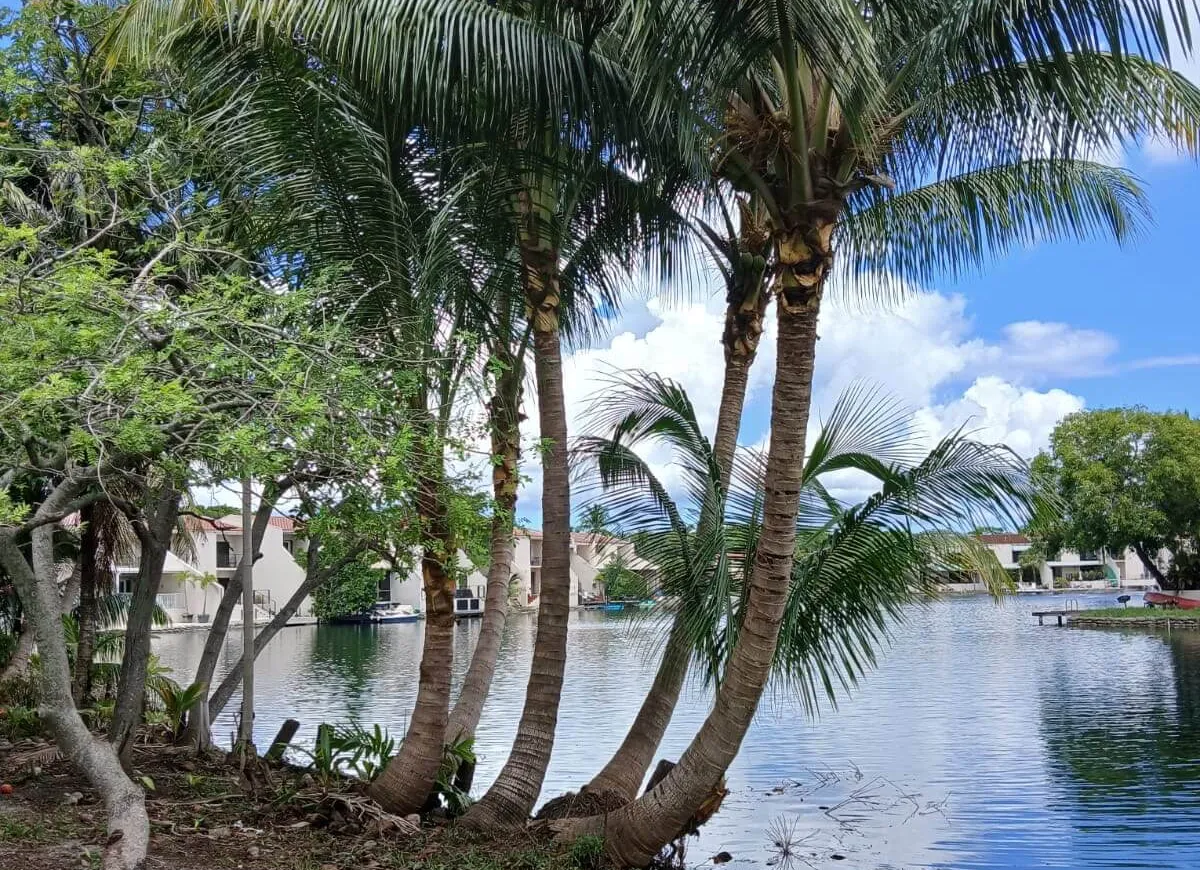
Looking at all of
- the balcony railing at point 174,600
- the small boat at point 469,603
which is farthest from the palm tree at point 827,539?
the small boat at point 469,603

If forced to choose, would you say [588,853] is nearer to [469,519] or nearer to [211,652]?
[469,519]

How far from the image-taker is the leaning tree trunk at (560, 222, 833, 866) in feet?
28.7

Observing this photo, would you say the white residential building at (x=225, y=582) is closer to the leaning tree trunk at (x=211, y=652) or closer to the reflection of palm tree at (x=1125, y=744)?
the reflection of palm tree at (x=1125, y=744)

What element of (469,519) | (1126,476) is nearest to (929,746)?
(469,519)

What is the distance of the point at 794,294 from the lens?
871 cm

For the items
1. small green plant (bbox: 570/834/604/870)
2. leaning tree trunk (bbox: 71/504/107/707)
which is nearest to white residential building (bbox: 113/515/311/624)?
leaning tree trunk (bbox: 71/504/107/707)

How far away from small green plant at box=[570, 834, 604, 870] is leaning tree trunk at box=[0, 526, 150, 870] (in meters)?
3.40

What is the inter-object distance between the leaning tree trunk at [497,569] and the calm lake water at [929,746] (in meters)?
1.70

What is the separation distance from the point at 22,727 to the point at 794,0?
40.4 ft

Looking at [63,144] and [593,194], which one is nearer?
[63,144]

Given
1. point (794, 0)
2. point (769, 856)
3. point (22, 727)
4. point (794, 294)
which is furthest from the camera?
point (22, 727)

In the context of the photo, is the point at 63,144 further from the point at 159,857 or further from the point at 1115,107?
the point at 1115,107

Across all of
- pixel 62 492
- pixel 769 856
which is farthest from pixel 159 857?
pixel 769 856

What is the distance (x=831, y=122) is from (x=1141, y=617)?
47.3 metres
